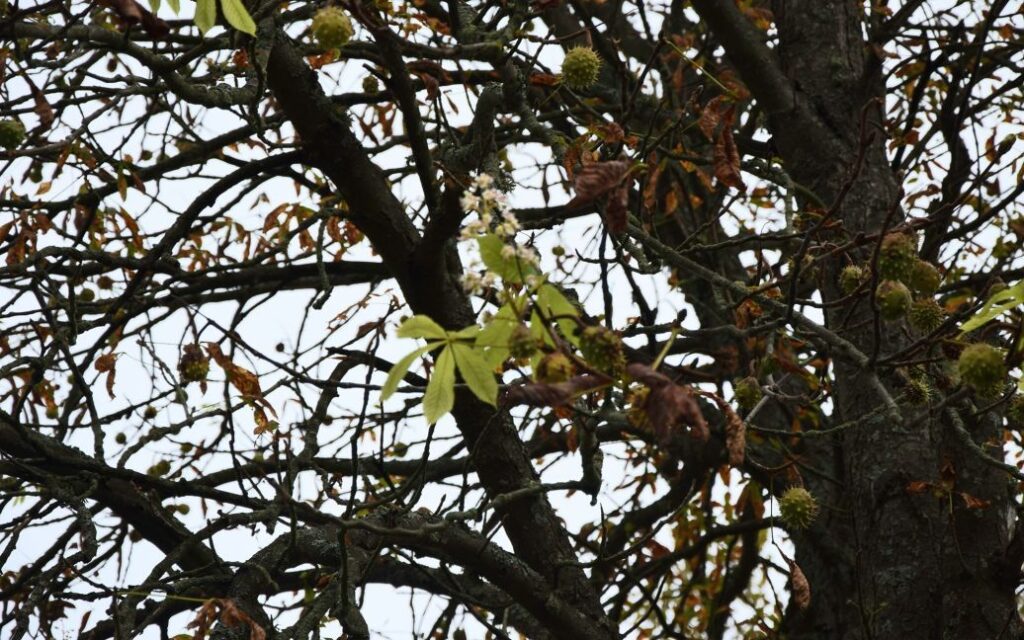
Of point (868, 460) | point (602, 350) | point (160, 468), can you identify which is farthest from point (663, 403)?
point (160, 468)

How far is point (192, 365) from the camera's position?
11.4ft

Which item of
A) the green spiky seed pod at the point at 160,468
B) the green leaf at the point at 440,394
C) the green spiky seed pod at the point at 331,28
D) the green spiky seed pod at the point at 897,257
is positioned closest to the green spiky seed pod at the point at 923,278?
the green spiky seed pod at the point at 897,257

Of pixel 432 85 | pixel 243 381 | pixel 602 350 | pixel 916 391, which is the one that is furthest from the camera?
pixel 243 381

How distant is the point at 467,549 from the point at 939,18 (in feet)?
12.0

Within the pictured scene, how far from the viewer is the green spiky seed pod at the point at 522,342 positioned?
1.62 metres

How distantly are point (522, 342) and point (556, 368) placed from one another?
7 centimetres

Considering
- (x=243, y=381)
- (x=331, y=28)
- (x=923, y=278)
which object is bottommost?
(x=923, y=278)

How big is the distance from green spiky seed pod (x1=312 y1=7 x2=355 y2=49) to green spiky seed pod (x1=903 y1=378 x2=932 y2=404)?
1521 millimetres

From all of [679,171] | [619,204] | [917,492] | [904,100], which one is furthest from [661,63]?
[619,204]

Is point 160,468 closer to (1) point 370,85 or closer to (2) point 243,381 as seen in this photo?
(2) point 243,381

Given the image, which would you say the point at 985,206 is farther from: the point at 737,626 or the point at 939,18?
the point at 737,626

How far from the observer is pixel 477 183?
1.69 metres

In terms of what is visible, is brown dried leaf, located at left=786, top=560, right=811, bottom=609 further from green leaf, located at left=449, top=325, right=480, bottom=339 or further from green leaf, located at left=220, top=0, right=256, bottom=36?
green leaf, located at left=220, top=0, right=256, bottom=36

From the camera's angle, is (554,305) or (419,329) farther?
(554,305)
